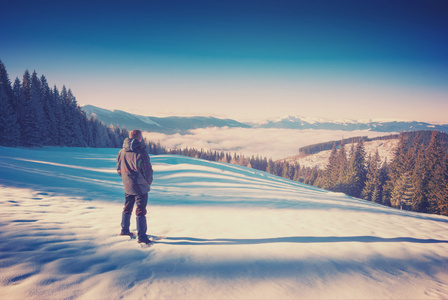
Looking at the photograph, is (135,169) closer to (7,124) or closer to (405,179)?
(7,124)

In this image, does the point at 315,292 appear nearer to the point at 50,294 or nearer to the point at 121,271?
the point at 121,271

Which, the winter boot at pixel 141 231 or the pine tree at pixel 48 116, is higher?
the pine tree at pixel 48 116

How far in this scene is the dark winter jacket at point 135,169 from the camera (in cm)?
450

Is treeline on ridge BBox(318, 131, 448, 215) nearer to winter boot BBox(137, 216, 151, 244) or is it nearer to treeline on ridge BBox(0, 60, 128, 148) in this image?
winter boot BBox(137, 216, 151, 244)

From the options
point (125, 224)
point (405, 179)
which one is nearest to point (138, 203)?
point (125, 224)

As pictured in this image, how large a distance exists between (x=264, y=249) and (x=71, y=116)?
59.4 meters

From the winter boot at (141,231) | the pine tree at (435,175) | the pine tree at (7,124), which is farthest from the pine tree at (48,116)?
the pine tree at (435,175)

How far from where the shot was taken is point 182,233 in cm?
539

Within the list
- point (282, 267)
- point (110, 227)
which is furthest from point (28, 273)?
point (282, 267)

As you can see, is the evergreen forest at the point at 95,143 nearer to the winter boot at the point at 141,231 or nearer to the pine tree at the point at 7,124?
the pine tree at the point at 7,124

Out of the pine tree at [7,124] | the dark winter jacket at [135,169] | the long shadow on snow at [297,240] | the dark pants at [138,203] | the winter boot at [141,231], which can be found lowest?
the long shadow on snow at [297,240]

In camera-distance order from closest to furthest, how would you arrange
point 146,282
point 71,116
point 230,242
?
point 146,282 < point 230,242 < point 71,116

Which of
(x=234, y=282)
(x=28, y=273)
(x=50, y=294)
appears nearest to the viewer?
(x=50, y=294)

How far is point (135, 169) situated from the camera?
4480 mm
